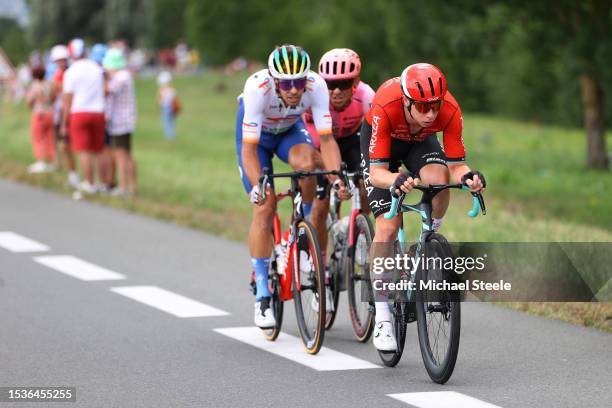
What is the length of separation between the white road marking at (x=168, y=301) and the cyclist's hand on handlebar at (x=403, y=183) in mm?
3076

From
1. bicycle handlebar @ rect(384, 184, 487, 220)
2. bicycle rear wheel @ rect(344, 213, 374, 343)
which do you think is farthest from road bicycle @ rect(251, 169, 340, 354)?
bicycle handlebar @ rect(384, 184, 487, 220)

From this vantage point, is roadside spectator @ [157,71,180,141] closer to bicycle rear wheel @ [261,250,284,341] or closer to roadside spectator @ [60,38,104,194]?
roadside spectator @ [60,38,104,194]

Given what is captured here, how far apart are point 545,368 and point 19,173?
52.2ft

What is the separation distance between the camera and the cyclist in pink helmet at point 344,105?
30.4ft

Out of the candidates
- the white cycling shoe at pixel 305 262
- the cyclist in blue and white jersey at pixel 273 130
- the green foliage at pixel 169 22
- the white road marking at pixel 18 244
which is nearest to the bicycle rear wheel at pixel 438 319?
the white cycling shoe at pixel 305 262

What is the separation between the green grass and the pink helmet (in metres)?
2.34

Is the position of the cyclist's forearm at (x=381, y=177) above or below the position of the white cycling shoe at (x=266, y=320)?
above

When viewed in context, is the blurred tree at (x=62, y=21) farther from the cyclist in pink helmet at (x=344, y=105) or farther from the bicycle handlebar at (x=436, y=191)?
the bicycle handlebar at (x=436, y=191)

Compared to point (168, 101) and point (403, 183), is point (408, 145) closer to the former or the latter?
point (403, 183)

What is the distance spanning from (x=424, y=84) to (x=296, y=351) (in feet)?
6.98

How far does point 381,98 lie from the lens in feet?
25.8

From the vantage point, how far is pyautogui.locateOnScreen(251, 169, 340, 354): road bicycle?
8.44 m

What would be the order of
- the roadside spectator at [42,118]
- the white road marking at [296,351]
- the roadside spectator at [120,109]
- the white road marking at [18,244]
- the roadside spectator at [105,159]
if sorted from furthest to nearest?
the roadside spectator at [42,118] → the roadside spectator at [105,159] → the roadside spectator at [120,109] → the white road marking at [18,244] → the white road marking at [296,351]

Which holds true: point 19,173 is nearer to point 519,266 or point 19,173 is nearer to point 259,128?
point 519,266
